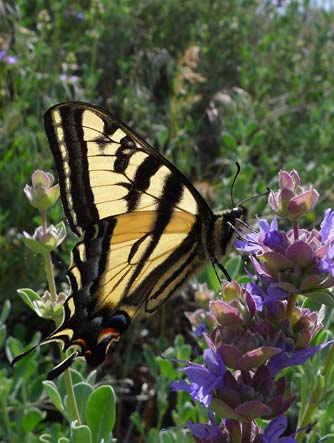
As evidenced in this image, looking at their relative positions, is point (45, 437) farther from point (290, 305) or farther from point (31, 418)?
point (290, 305)

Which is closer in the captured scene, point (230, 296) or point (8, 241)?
point (230, 296)

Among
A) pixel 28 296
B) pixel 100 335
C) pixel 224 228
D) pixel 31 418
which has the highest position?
pixel 224 228

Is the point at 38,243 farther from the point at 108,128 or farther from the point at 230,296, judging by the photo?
the point at 230,296

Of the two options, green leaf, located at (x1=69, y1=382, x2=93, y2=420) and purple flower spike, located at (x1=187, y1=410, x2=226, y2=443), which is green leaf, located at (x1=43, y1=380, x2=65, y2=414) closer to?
green leaf, located at (x1=69, y1=382, x2=93, y2=420)

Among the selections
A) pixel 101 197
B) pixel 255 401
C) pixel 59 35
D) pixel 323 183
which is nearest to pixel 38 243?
pixel 101 197

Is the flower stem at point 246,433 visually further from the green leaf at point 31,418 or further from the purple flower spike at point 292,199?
Result: the green leaf at point 31,418

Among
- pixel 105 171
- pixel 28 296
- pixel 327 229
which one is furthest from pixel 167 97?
pixel 327 229
